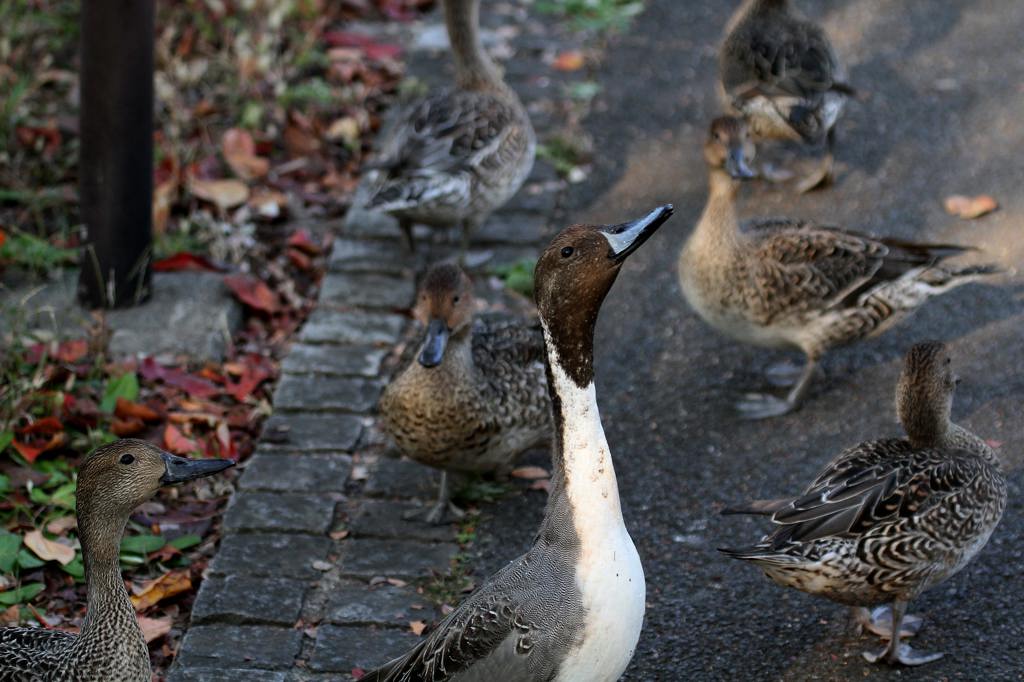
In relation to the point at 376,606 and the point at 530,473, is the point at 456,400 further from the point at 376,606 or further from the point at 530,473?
the point at 376,606

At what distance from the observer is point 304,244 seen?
22.6 ft

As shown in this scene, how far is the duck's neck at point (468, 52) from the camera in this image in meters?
7.21

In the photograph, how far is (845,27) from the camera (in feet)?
29.4

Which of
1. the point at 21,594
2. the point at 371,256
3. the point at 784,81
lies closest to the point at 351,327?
the point at 371,256

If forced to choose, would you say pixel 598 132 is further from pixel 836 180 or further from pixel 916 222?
pixel 916 222

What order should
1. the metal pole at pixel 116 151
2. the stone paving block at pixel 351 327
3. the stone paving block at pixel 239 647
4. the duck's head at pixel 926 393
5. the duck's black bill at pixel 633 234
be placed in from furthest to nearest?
the stone paving block at pixel 351 327
the metal pole at pixel 116 151
the duck's head at pixel 926 393
the stone paving block at pixel 239 647
the duck's black bill at pixel 633 234

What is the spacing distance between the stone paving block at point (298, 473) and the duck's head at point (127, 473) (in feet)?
3.81

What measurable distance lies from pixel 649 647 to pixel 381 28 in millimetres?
5919

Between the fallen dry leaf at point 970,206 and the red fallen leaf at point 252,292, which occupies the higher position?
the fallen dry leaf at point 970,206

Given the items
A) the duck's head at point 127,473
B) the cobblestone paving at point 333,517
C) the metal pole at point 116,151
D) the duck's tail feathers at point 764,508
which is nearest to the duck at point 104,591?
the duck's head at point 127,473

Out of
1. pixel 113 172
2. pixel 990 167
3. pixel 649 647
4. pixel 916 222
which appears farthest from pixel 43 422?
pixel 990 167

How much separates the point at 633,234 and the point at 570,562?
0.92m

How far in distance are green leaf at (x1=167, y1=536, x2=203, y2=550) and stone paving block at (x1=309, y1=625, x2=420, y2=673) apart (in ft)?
2.40

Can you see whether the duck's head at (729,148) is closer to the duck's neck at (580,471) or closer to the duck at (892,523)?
the duck at (892,523)
